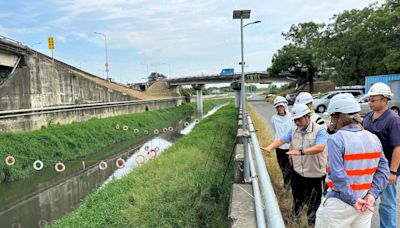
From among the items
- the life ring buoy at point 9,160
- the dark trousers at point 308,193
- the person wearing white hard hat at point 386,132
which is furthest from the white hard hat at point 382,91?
the life ring buoy at point 9,160

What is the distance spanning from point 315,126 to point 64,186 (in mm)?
11712

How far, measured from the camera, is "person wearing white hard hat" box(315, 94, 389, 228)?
2.62 m

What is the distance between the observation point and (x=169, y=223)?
5820 mm

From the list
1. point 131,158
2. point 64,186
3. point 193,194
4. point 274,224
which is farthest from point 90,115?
point 274,224

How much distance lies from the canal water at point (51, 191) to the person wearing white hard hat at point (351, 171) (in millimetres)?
8715

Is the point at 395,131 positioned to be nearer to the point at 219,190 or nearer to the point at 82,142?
the point at 219,190

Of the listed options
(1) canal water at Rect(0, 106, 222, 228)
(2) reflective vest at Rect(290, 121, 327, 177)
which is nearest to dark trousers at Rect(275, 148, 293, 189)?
(2) reflective vest at Rect(290, 121, 327, 177)

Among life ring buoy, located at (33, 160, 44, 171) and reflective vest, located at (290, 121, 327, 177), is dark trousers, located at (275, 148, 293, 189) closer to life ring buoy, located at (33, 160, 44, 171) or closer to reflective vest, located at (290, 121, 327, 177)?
reflective vest, located at (290, 121, 327, 177)

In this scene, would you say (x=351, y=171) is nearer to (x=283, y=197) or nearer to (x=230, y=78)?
(x=283, y=197)

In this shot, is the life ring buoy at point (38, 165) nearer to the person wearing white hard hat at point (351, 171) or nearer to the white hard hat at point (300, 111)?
the white hard hat at point (300, 111)

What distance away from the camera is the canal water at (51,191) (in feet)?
32.5

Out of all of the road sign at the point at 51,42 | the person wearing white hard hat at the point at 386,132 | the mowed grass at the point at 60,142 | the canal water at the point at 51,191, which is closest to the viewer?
the person wearing white hard hat at the point at 386,132

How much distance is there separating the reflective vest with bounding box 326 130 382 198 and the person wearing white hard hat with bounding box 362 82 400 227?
77cm

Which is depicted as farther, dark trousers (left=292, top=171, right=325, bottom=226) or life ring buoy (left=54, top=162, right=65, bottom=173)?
life ring buoy (left=54, top=162, right=65, bottom=173)
